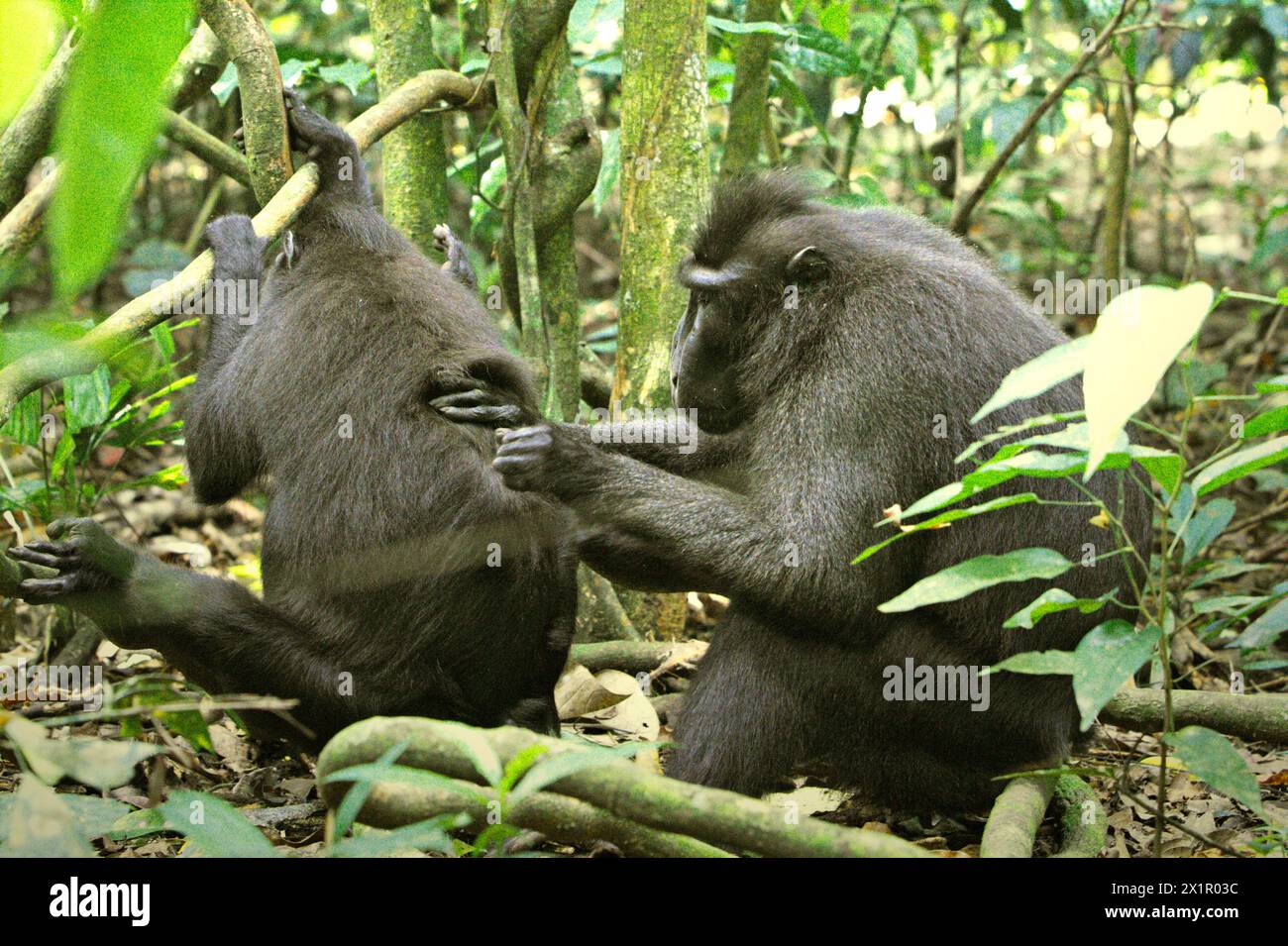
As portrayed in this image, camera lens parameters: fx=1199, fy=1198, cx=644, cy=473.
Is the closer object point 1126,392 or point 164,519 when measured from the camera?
point 1126,392

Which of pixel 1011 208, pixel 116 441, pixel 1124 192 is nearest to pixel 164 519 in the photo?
pixel 116 441

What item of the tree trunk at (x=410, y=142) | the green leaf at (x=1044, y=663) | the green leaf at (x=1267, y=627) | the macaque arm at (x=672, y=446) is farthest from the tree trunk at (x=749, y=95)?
the green leaf at (x=1044, y=663)

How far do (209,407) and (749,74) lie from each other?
3334 mm

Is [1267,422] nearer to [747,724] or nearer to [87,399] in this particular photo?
[747,724]

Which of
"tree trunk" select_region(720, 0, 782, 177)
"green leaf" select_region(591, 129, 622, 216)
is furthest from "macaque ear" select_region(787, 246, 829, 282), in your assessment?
"tree trunk" select_region(720, 0, 782, 177)

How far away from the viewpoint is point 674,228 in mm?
A: 5496

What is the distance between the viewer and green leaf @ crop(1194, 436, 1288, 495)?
280 centimetres

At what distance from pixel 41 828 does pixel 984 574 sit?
227 centimetres

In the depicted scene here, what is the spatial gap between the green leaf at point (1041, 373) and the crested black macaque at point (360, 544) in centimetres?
229

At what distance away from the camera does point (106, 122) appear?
3.19ft

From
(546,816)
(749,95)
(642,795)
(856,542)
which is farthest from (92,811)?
(749,95)

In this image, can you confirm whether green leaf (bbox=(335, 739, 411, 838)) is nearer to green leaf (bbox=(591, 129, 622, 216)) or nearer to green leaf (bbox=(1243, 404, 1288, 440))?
green leaf (bbox=(1243, 404, 1288, 440))
